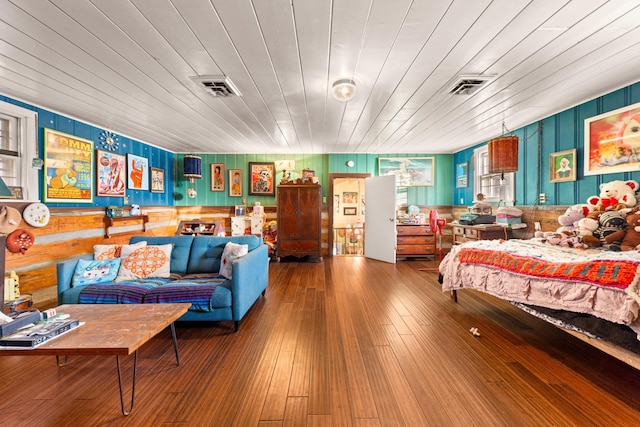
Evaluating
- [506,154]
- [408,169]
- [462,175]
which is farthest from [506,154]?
[408,169]

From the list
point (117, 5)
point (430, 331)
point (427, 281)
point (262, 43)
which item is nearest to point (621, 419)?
point (430, 331)

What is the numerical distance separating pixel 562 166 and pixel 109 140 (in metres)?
6.72

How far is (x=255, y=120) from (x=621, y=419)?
4.34 metres

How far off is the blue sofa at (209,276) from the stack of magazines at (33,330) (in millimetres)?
870

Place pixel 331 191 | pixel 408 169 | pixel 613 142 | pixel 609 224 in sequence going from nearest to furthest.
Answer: pixel 609 224 < pixel 613 142 < pixel 331 191 < pixel 408 169

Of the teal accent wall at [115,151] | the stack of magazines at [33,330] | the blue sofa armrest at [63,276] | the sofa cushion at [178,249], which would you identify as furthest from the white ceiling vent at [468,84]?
the teal accent wall at [115,151]

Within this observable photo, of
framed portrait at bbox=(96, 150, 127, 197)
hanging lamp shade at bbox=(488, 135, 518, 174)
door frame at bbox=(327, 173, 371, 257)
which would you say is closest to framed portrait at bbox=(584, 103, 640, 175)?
hanging lamp shade at bbox=(488, 135, 518, 174)

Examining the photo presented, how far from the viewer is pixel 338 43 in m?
2.02

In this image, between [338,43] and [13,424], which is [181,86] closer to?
[338,43]

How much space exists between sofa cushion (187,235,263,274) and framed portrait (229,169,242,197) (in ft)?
9.70

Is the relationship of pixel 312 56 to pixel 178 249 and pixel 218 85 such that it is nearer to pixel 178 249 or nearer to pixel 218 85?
pixel 218 85

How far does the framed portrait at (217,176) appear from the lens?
20.6ft

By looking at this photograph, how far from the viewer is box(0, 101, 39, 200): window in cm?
300

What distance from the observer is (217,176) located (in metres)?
6.29
